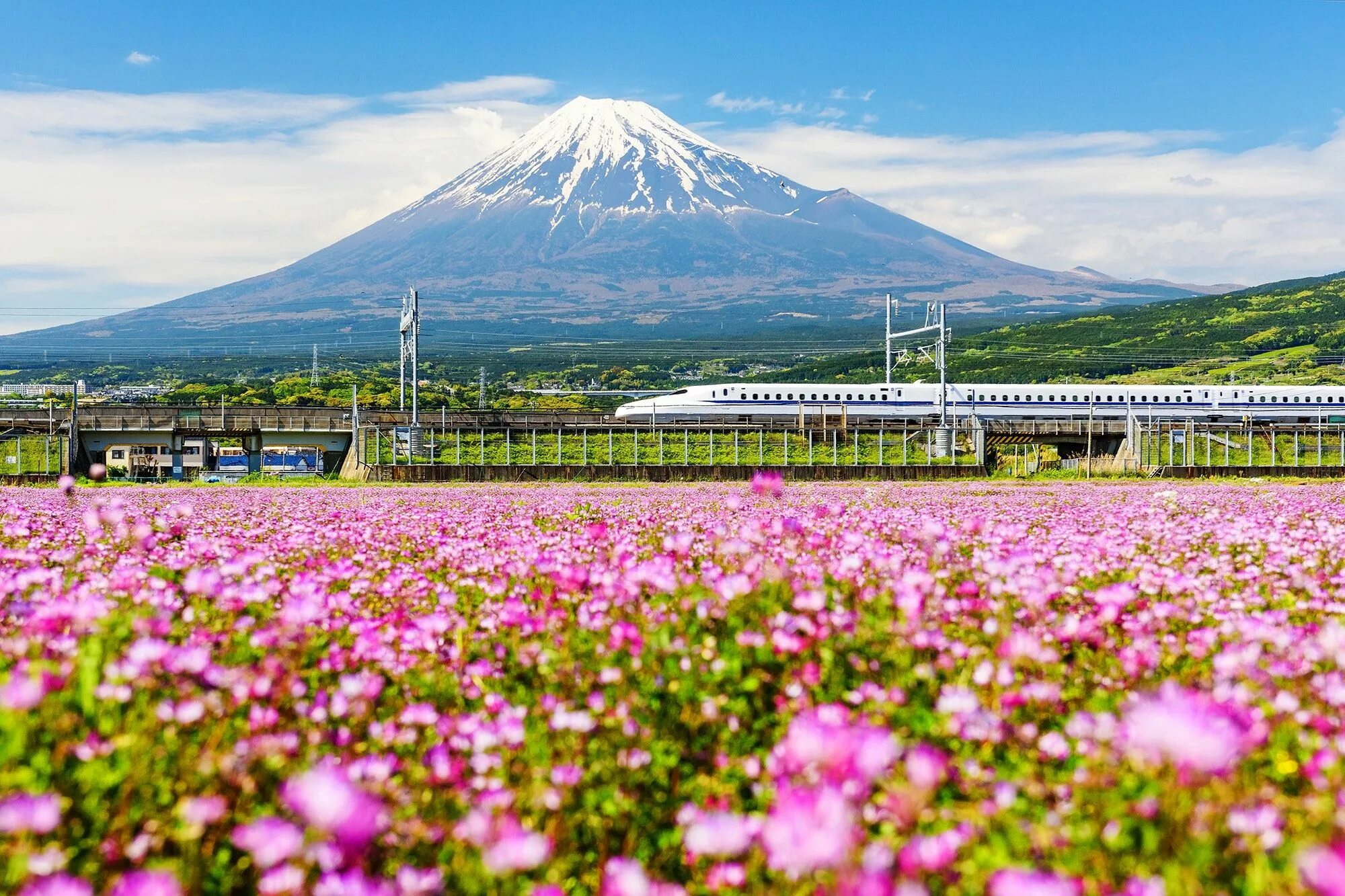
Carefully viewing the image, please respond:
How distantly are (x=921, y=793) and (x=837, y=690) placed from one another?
1.87m

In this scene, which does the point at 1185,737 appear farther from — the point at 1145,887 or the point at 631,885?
the point at 631,885

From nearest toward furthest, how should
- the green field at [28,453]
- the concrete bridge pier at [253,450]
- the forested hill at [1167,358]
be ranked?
the green field at [28,453] < the concrete bridge pier at [253,450] < the forested hill at [1167,358]

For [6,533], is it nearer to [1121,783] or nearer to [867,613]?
[867,613]

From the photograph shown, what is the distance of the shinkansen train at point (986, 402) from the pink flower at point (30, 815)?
60392 millimetres

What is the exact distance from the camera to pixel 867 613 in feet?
16.4

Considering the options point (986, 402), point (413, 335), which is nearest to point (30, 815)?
point (413, 335)

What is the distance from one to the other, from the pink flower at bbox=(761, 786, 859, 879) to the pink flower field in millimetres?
10

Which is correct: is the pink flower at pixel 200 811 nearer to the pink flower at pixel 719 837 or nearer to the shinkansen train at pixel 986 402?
the pink flower at pixel 719 837

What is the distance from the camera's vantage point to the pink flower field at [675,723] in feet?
8.32

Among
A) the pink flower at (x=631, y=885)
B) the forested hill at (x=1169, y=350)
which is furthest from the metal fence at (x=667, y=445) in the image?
the forested hill at (x=1169, y=350)

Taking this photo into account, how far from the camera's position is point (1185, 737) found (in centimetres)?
230

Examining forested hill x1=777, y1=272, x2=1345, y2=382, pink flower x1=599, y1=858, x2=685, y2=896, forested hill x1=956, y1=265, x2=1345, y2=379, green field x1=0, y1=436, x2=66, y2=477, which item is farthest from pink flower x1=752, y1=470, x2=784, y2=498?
forested hill x1=956, y1=265, x2=1345, y2=379

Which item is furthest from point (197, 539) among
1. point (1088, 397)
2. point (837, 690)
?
point (1088, 397)

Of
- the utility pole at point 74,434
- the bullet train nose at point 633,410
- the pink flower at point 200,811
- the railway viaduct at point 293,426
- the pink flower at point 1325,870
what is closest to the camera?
the pink flower at point 1325,870
